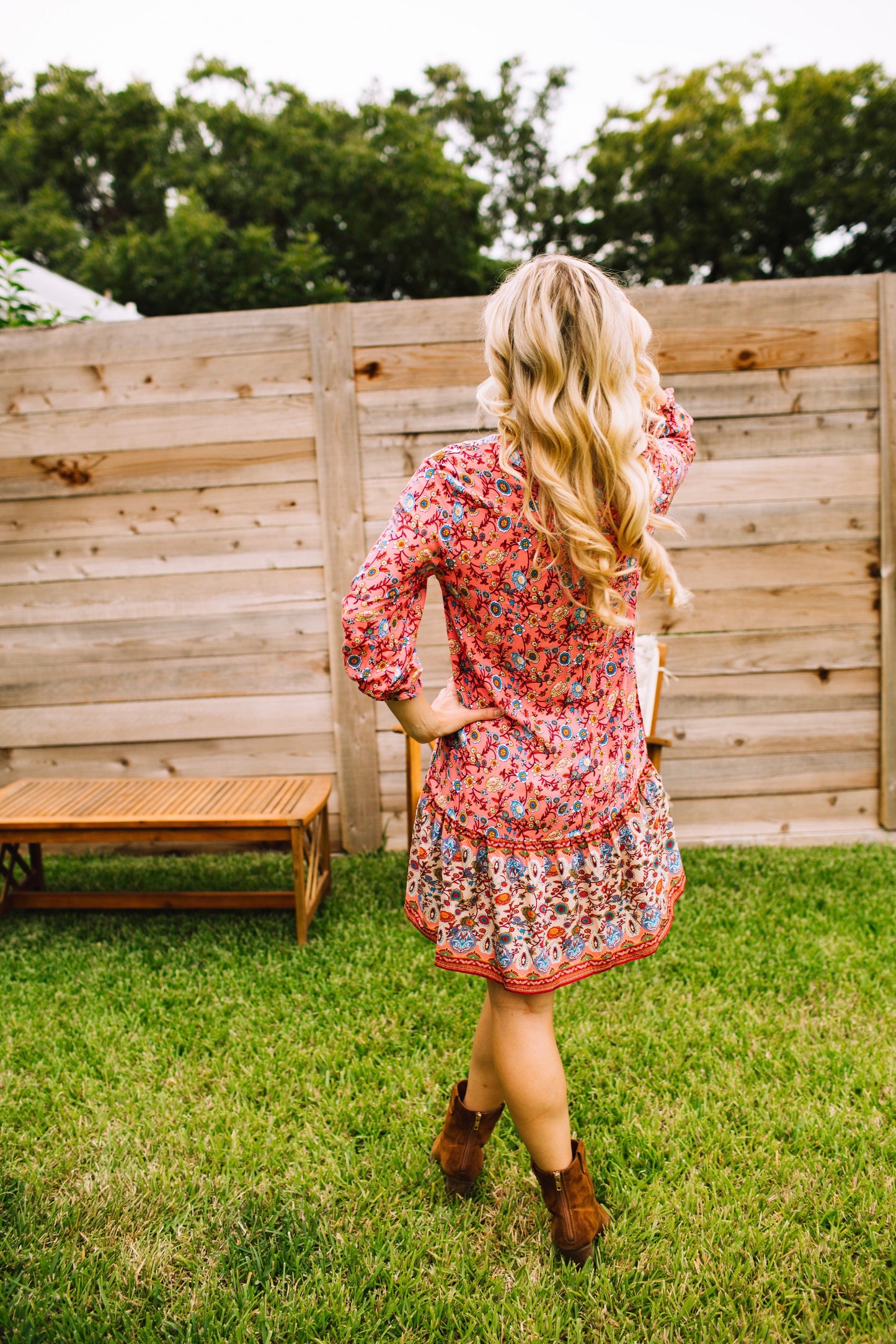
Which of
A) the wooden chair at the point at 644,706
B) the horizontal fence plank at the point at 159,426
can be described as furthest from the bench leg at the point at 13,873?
the horizontal fence plank at the point at 159,426

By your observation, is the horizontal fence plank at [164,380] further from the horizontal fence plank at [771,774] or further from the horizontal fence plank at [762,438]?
the horizontal fence plank at [771,774]

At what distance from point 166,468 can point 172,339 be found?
1.76 ft

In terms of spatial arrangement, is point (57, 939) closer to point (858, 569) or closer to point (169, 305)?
point (858, 569)

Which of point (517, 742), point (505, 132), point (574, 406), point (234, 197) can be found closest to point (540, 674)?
point (517, 742)

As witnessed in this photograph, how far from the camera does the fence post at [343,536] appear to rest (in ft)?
11.6

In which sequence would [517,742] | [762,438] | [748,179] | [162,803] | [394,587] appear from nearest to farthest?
[394,587]
[517,742]
[162,803]
[762,438]
[748,179]

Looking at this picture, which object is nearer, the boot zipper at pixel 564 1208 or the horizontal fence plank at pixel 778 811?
the boot zipper at pixel 564 1208

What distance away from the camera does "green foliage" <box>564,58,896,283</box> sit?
1722 centimetres

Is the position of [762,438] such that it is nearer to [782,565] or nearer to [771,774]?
[782,565]

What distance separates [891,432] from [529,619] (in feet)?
9.70

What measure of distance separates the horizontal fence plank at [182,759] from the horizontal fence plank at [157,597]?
22.8 inches

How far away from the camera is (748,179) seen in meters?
18.1

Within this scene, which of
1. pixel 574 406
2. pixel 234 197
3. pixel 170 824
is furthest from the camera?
pixel 234 197

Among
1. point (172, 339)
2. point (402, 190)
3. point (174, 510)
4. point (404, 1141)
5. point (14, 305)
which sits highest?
point (402, 190)
